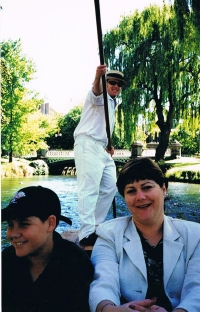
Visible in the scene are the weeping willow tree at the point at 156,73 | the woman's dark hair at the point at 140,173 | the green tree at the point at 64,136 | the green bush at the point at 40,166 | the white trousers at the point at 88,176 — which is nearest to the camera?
the woman's dark hair at the point at 140,173

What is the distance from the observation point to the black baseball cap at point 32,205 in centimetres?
96

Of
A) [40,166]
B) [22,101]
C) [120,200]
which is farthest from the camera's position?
[40,166]

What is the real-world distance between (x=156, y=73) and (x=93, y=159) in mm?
7584

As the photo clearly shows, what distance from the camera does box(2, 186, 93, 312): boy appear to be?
3.14ft

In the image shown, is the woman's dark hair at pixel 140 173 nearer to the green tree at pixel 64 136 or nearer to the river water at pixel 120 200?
the river water at pixel 120 200

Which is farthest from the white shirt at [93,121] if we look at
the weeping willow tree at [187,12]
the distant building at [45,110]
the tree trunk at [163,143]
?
the tree trunk at [163,143]

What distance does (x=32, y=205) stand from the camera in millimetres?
985

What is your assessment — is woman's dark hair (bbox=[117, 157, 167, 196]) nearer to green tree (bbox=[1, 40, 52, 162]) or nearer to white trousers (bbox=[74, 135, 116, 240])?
white trousers (bbox=[74, 135, 116, 240])

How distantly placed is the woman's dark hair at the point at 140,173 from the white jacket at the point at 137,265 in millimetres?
118

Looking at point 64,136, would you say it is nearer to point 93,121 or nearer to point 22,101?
point 22,101

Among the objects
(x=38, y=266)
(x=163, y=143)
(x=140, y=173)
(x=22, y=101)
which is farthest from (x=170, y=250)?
(x=163, y=143)

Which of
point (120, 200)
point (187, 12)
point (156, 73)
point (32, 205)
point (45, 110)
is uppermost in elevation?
point (187, 12)

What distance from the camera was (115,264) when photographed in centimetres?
101

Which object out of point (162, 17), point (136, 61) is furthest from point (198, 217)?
point (162, 17)
